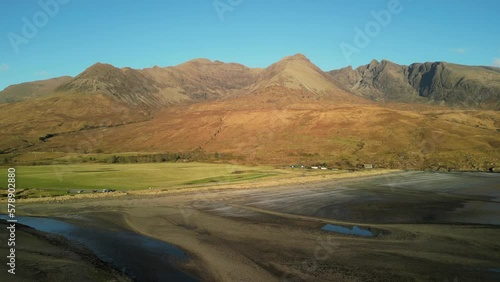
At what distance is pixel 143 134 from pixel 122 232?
149823mm

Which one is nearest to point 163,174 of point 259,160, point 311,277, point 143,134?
point 259,160

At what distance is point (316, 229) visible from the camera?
106 ft

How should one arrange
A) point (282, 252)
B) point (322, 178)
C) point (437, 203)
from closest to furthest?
point (282, 252) < point (437, 203) < point (322, 178)

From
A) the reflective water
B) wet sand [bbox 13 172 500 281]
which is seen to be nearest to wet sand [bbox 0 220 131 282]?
the reflective water

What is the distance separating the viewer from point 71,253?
25.8 m

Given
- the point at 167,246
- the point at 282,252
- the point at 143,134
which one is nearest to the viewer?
the point at 282,252

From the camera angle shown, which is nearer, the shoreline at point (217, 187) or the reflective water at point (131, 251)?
the reflective water at point (131, 251)

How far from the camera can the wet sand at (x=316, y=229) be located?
22.0 m

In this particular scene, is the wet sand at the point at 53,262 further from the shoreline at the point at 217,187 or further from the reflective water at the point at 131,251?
the shoreline at the point at 217,187

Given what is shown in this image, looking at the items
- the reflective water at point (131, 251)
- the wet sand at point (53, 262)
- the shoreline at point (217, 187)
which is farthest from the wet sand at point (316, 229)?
the wet sand at point (53, 262)

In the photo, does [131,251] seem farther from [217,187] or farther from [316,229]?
[217,187]

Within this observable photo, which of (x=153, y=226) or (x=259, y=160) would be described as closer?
(x=153, y=226)

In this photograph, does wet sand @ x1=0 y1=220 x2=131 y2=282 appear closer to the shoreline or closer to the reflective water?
the reflective water

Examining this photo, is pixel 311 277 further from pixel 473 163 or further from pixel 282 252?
pixel 473 163
